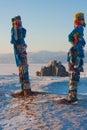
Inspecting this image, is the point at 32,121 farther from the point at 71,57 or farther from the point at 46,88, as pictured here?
the point at 46,88

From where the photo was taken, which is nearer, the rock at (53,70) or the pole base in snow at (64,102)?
the pole base in snow at (64,102)

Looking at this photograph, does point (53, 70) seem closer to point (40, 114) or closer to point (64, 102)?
point (64, 102)

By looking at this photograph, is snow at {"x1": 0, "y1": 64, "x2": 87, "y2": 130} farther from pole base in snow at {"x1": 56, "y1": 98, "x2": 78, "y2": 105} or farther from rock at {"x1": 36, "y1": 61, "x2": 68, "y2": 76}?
rock at {"x1": 36, "y1": 61, "x2": 68, "y2": 76}

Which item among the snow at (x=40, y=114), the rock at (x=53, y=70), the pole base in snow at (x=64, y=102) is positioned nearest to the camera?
the snow at (x=40, y=114)

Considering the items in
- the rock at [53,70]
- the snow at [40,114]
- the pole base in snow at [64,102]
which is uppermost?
the rock at [53,70]

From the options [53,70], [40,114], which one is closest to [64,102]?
[40,114]

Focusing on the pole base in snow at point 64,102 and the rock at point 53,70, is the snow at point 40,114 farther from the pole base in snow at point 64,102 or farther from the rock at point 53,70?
the rock at point 53,70

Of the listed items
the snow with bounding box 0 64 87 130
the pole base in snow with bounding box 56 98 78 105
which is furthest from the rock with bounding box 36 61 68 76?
the pole base in snow with bounding box 56 98 78 105

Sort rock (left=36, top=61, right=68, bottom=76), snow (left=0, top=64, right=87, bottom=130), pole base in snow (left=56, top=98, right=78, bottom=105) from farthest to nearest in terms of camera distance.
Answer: rock (left=36, top=61, right=68, bottom=76) < pole base in snow (left=56, top=98, right=78, bottom=105) < snow (left=0, top=64, right=87, bottom=130)

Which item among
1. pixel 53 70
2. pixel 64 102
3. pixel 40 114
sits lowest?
pixel 40 114

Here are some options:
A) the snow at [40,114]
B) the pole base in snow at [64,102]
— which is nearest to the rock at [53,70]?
the snow at [40,114]

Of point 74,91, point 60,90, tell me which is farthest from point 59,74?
point 74,91

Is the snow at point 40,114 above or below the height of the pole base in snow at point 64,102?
below

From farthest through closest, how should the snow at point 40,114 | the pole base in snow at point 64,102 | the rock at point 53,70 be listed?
the rock at point 53,70, the pole base in snow at point 64,102, the snow at point 40,114
